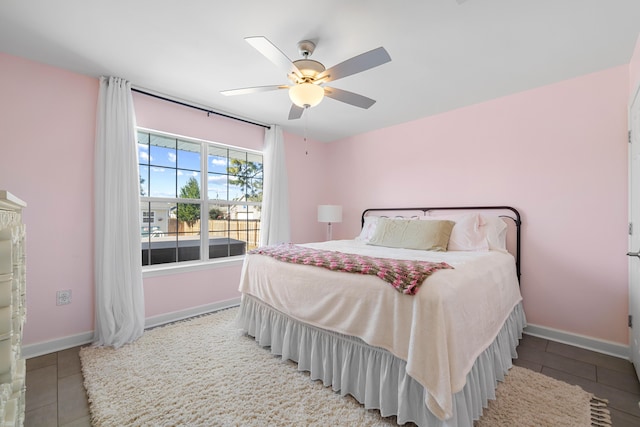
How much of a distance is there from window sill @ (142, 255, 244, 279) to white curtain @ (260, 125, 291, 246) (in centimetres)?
47

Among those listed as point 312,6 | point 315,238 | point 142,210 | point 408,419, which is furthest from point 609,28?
point 142,210

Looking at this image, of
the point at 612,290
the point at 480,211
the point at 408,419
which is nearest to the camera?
the point at 408,419

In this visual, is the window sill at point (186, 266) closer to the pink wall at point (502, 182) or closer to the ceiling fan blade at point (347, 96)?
the pink wall at point (502, 182)

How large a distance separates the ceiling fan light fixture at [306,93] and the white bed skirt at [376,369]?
161 cm

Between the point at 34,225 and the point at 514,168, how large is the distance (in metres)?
4.45

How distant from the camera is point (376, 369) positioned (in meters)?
1.63

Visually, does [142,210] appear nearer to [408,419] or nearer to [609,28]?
[408,419]

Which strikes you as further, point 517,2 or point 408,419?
point 517,2

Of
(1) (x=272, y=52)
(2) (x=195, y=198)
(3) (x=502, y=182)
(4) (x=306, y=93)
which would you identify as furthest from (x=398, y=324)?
(2) (x=195, y=198)

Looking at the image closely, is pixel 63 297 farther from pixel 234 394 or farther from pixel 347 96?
pixel 347 96

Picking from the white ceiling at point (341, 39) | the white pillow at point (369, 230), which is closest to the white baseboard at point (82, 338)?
the white pillow at point (369, 230)

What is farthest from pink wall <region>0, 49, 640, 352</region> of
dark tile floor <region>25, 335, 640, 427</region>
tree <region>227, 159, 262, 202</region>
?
tree <region>227, 159, 262, 202</region>

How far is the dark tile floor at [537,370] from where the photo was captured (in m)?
1.62

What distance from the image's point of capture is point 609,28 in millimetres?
1878
